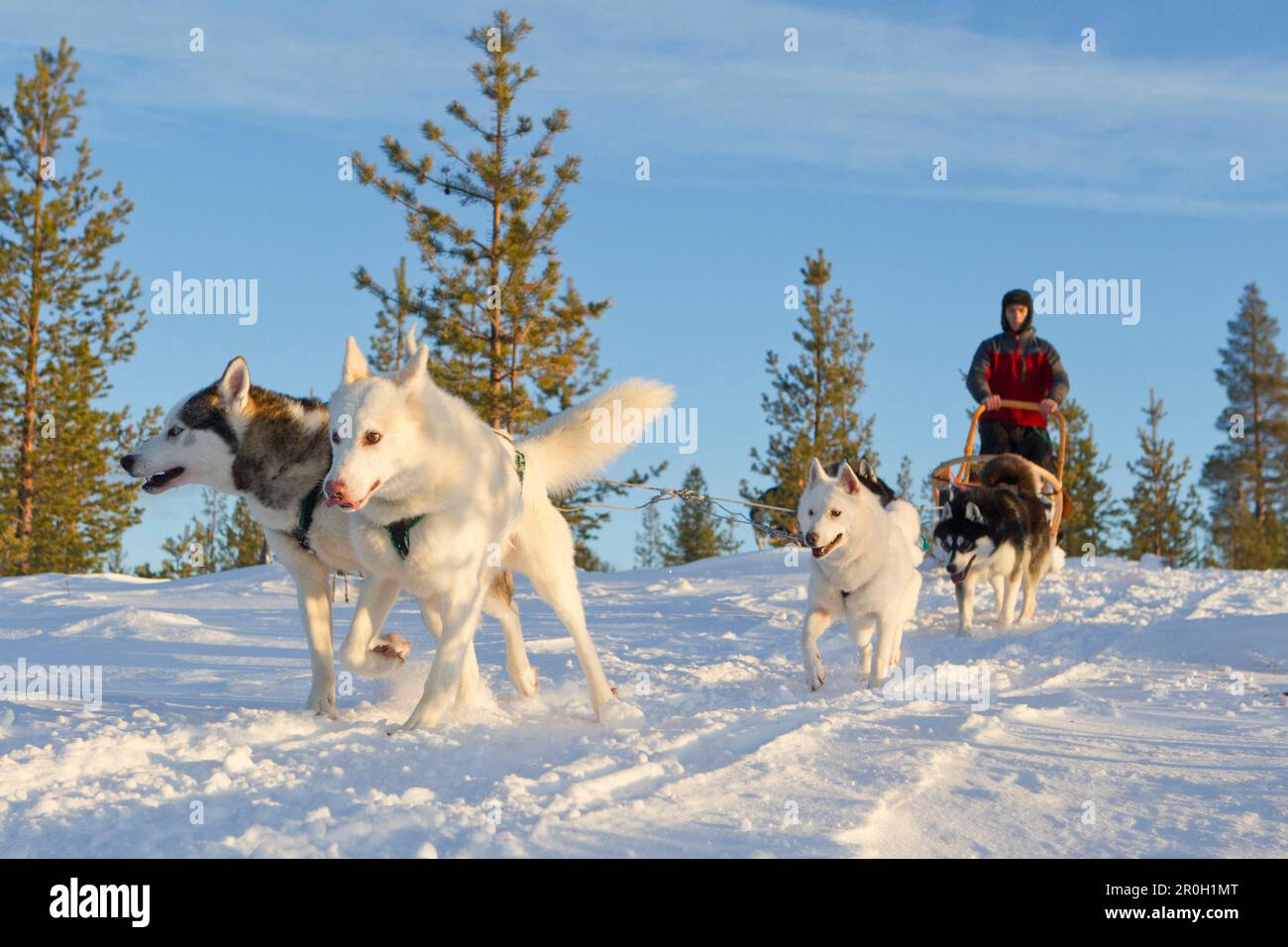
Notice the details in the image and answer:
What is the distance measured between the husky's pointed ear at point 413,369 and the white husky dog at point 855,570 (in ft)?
8.88

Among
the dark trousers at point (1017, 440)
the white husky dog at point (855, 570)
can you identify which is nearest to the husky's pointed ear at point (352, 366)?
the white husky dog at point (855, 570)

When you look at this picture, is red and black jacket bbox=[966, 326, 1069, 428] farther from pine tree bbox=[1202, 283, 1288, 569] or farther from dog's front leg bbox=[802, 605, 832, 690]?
pine tree bbox=[1202, 283, 1288, 569]

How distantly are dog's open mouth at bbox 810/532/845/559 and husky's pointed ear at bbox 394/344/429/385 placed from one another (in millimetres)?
2742

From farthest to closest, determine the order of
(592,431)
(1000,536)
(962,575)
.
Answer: (1000,536)
(962,575)
(592,431)

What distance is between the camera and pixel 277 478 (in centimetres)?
467

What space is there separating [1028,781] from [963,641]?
4.69 meters

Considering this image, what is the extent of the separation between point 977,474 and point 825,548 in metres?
4.29

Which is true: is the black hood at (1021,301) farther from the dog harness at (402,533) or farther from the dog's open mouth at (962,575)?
the dog harness at (402,533)

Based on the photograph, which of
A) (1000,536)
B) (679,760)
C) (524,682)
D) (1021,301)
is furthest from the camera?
(1021,301)

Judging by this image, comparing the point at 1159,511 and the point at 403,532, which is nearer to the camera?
the point at 403,532

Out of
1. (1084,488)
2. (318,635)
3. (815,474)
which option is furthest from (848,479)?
(1084,488)

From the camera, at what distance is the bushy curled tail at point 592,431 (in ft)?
16.9

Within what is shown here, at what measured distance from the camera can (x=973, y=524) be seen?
8602mm

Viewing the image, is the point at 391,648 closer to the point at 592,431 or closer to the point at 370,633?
the point at 370,633
